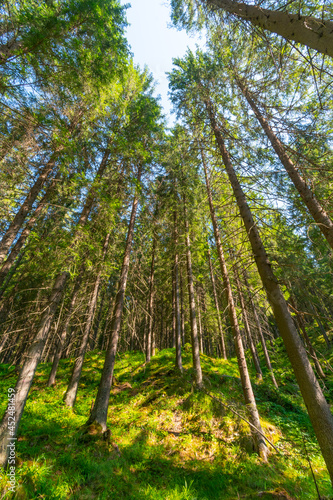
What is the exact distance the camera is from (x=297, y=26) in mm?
3020

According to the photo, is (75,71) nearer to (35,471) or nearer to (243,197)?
(243,197)

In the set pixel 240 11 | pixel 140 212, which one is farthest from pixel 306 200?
pixel 140 212

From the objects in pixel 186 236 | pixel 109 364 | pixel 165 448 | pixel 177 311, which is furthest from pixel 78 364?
pixel 186 236

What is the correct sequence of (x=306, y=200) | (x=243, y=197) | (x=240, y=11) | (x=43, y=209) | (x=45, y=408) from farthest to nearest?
(x=43, y=209), (x=45, y=408), (x=306, y=200), (x=243, y=197), (x=240, y=11)

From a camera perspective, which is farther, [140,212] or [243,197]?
[140,212]

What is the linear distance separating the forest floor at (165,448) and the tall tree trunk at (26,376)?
0.51m

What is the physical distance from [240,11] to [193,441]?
1183 cm

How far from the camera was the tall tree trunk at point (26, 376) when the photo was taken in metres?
4.86

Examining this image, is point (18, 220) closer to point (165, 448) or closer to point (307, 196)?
point (165, 448)

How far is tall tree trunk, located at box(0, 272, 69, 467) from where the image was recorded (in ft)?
15.9

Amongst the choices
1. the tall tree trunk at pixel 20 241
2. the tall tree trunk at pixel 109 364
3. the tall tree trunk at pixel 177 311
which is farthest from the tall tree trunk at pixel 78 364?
the tall tree trunk at pixel 177 311

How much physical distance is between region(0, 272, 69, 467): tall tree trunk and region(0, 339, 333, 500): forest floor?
1.67ft

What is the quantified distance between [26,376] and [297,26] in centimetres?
948

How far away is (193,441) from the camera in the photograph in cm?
698
